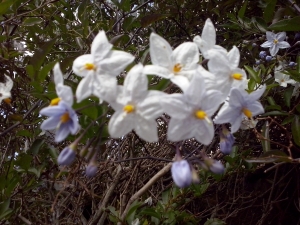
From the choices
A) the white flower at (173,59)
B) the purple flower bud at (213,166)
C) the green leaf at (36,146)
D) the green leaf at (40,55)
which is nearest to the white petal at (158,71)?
the white flower at (173,59)

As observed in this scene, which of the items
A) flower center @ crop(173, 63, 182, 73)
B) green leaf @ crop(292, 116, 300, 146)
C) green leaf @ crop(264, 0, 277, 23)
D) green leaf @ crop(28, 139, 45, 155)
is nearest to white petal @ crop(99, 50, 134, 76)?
flower center @ crop(173, 63, 182, 73)

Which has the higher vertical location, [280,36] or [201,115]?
[201,115]

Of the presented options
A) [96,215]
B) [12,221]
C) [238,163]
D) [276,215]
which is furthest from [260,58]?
[12,221]

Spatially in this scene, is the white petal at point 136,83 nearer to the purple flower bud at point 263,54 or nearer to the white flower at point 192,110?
the white flower at point 192,110

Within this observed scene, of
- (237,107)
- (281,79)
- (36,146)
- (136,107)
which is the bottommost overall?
(281,79)

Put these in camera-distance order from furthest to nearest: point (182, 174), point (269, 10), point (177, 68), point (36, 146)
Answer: point (269, 10)
point (36, 146)
point (177, 68)
point (182, 174)

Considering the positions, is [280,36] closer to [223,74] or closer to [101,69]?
[223,74]

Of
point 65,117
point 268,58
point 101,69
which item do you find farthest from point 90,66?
point 268,58

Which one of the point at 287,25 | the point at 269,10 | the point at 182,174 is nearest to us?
the point at 182,174

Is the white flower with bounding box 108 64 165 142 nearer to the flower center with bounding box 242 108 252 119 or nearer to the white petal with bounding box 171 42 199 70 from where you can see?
the white petal with bounding box 171 42 199 70
